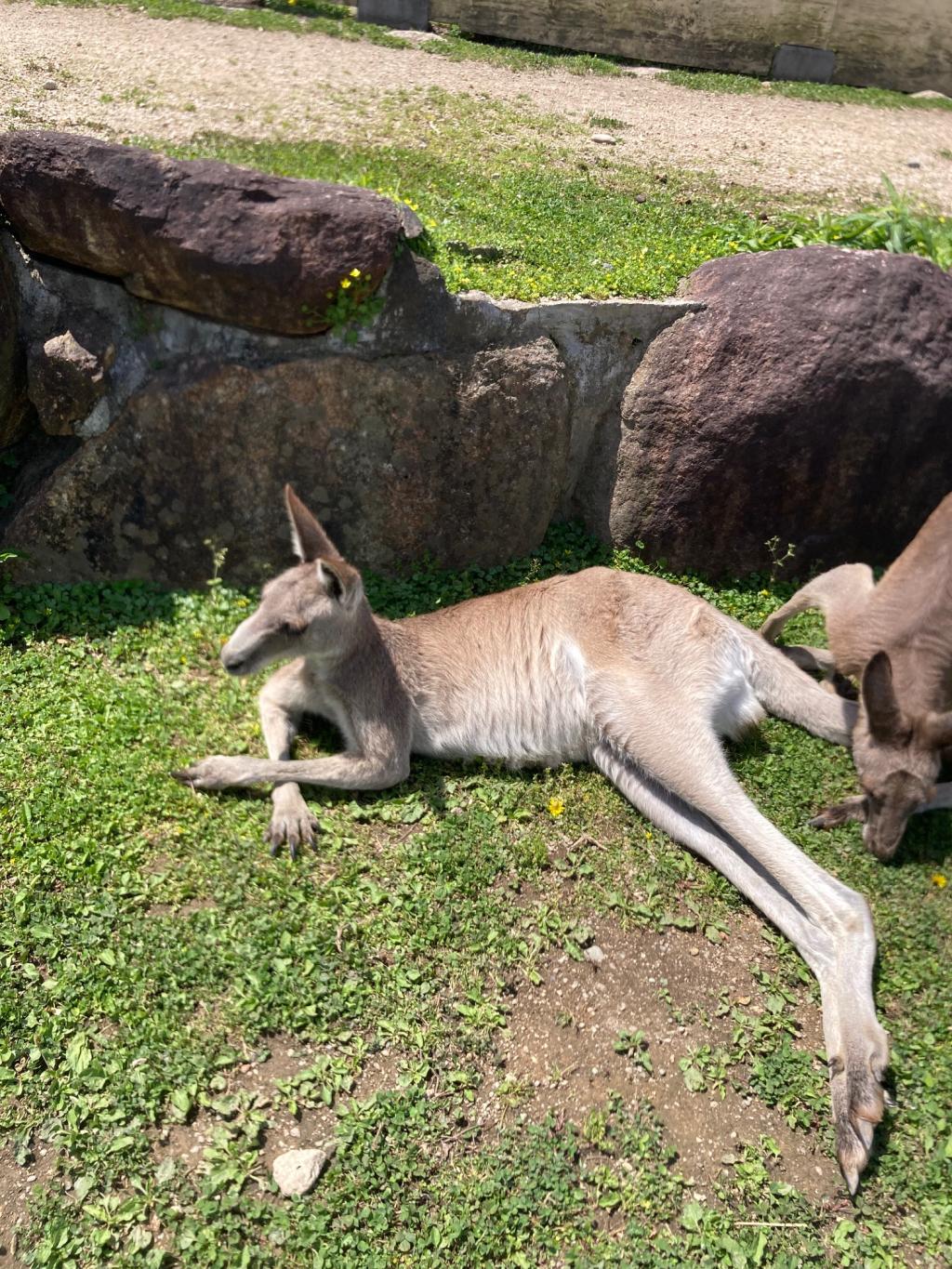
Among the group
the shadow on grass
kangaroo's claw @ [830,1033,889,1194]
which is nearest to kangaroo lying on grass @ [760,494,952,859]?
kangaroo's claw @ [830,1033,889,1194]

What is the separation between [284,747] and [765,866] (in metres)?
2.31

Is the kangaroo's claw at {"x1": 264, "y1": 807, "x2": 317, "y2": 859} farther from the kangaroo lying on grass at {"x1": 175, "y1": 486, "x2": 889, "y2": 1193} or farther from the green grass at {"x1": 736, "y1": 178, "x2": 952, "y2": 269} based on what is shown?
the green grass at {"x1": 736, "y1": 178, "x2": 952, "y2": 269}

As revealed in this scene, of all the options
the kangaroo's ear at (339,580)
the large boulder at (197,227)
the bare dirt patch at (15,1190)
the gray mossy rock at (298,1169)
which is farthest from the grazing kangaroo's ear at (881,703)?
the bare dirt patch at (15,1190)

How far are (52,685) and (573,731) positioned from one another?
2602 millimetres

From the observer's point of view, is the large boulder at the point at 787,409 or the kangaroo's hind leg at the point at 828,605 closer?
the kangaroo's hind leg at the point at 828,605

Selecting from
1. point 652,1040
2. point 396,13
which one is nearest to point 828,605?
point 652,1040

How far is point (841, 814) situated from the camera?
16.7 ft

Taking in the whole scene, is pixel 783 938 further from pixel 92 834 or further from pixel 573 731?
pixel 92 834

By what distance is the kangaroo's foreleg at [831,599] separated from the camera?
222 inches

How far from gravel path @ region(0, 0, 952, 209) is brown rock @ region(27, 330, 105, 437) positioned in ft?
11.0

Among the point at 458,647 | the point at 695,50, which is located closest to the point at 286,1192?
the point at 458,647

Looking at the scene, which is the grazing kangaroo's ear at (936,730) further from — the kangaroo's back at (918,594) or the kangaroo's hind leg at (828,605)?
the kangaroo's hind leg at (828,605)

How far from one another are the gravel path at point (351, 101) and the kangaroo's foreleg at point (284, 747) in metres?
5.13

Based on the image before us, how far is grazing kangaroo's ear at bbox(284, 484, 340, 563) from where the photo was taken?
15.5 ft
